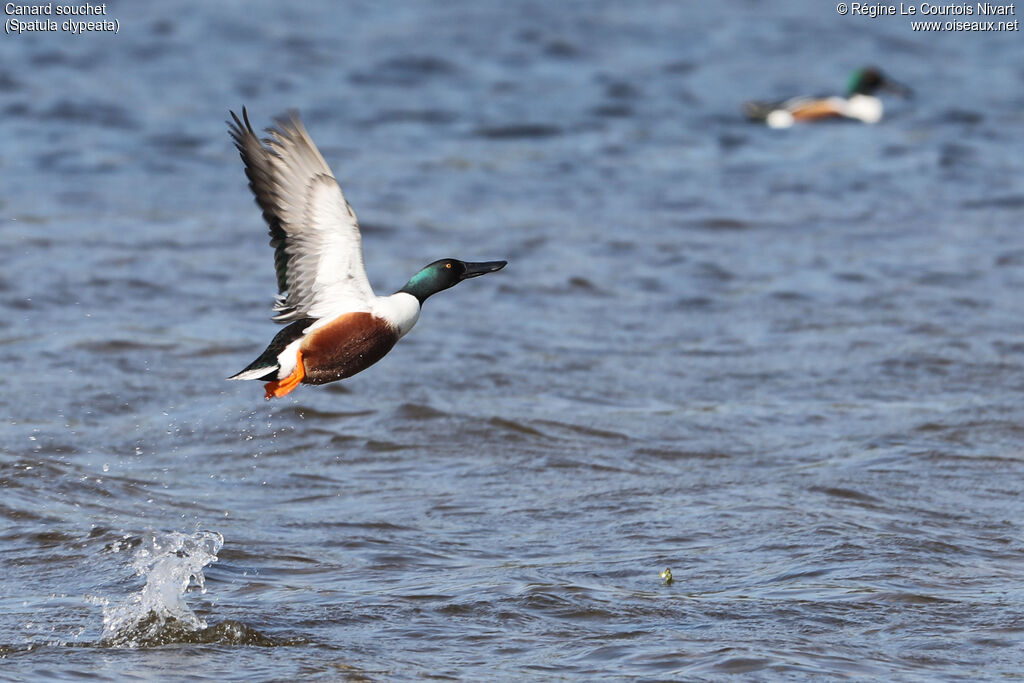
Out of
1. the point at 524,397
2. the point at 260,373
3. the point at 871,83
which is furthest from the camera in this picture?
the point at 871,83

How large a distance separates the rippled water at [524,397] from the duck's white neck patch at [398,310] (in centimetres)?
103

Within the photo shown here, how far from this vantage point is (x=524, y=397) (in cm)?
766

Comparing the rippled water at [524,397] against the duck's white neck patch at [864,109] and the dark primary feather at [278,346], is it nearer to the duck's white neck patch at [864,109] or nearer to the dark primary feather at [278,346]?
the duck's white neck patch at [864,109]

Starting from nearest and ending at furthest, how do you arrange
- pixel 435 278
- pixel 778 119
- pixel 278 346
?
1. pixel 278 346
2. pixel 435 278
3. pixel 778 119


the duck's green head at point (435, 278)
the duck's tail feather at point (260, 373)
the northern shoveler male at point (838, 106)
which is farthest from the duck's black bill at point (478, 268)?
the northern shoveler male at point (838, 106)

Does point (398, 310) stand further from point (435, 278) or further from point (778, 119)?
point (778, 119)

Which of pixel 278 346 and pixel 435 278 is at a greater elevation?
pixel 435 278

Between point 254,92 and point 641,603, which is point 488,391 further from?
point 254,92

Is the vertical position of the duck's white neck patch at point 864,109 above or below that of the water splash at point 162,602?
above

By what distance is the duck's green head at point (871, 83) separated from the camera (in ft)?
52.4

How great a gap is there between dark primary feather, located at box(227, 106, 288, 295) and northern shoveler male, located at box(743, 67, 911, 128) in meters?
11.0

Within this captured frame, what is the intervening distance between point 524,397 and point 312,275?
3.01 m

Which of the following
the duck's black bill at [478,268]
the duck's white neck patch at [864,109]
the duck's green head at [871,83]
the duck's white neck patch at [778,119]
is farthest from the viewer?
the duck's green head at [871,83]

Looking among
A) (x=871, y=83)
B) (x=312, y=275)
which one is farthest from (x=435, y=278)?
(x=871, y=83)
